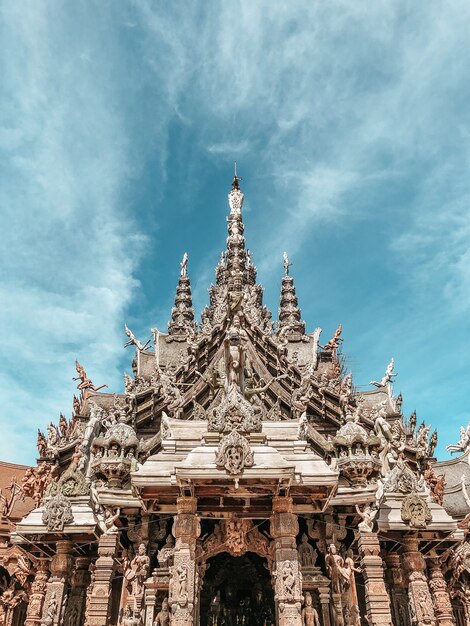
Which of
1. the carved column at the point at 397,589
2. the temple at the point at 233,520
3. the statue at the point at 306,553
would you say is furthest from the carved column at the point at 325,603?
the carved column at the point at 397,589

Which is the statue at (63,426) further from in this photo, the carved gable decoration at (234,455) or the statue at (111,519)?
the carved gable decoration at (234,455)

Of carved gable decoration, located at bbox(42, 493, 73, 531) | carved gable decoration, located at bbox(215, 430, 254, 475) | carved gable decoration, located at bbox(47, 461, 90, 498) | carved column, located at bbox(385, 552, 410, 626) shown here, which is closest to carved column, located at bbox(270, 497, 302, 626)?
carved gable decoration, located at bbox(215, 430, 254, 475)

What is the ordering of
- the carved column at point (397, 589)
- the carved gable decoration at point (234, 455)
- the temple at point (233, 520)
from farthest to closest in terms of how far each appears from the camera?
the carved column at point (397, 589) < the temple at point (233, 520) < the carved gable decoration at point (234, 455)

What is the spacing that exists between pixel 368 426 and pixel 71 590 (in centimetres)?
1023

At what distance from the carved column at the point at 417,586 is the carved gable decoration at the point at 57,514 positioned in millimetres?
7330

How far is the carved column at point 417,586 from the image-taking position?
1053 cm

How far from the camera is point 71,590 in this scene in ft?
41.1

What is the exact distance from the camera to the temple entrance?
12766mm

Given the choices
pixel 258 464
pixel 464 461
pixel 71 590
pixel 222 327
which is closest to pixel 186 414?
pixel 222 327

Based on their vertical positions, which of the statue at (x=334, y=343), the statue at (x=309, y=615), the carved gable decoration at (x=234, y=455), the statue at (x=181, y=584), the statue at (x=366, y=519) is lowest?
the statue at (x=309, y=615)

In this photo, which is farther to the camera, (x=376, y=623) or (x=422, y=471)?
(x=422, y=471)

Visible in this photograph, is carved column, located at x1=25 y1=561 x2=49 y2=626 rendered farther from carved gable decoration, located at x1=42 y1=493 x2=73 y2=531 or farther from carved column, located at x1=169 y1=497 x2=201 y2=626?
carved column, located at x1=169 y1=497 x2=201 y2=626

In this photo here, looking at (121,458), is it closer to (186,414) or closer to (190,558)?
(190,558)

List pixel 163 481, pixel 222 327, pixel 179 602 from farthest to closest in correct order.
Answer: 1. pixel 222 327
2. pixel 163 481
3. pixel 179 602
